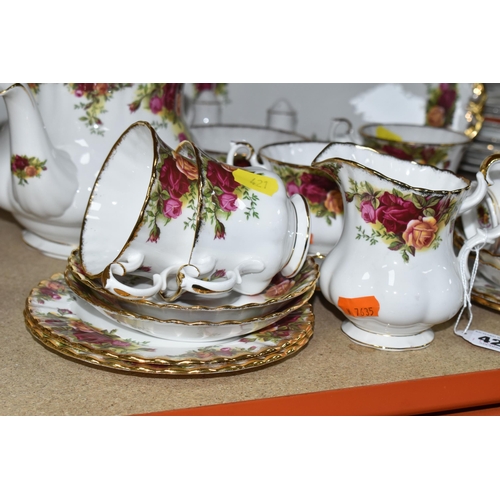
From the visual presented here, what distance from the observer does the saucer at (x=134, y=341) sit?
720mm

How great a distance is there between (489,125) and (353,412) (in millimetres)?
797

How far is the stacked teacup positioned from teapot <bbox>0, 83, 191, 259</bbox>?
125mm

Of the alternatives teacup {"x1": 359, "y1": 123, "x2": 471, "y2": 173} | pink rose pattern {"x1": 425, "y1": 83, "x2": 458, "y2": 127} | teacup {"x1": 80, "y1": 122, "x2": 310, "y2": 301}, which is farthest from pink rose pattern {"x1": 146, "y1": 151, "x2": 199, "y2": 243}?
pink rose pattern {"x1": 425, "y1": 83, "x2": 458, "y2": 127}

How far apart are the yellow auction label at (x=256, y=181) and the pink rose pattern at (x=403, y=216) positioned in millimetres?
89

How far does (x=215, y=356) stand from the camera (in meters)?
0.74

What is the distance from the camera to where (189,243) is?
0.79m

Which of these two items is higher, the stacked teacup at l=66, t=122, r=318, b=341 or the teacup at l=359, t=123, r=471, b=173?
the teacup at l=359, t=123, r=471, b=173

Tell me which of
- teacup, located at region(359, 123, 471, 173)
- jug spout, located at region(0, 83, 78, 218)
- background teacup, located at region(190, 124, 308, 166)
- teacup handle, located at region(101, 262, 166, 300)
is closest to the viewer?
teacup handle, located at region(101, 262, 166, 300)

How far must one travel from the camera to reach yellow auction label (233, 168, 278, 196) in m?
0.79

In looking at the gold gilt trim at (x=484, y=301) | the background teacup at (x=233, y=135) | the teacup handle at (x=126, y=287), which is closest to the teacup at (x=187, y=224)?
the teacup handle at (x=126, y=287)

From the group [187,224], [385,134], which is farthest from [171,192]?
[385,134]

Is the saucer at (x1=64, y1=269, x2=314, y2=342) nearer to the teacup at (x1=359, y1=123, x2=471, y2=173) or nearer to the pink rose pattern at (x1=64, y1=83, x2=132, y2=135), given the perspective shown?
the pink rose pattern at (x1=64, y1=83, x2=132, y2=135)

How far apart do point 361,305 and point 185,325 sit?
0.20 m
